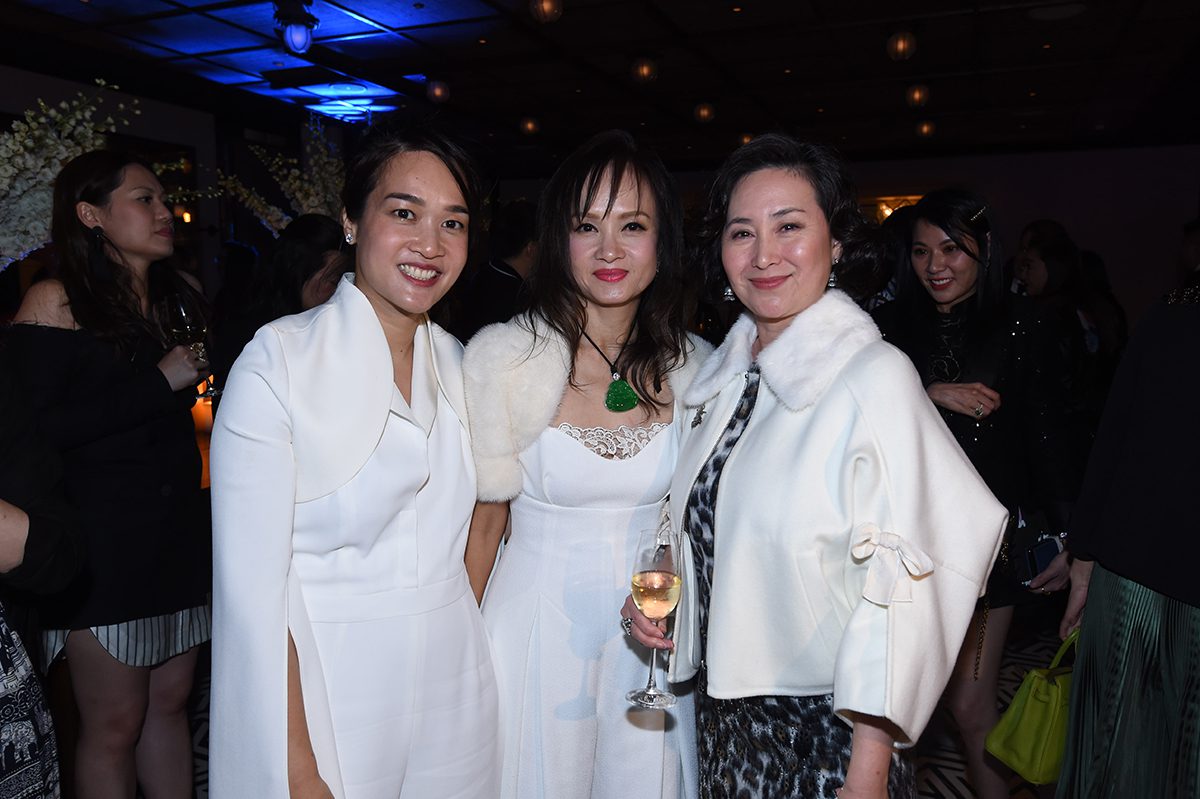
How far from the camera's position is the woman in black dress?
2344mm

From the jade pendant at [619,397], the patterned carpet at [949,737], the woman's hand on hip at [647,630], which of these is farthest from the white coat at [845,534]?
the patterned carpet at [949,737]

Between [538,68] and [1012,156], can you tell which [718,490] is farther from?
[1012,156]

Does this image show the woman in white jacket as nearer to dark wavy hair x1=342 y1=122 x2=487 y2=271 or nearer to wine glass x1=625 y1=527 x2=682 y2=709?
wine glass x1=625 y1=527 x2=682 y2=709

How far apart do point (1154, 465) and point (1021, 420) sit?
1.83 ft

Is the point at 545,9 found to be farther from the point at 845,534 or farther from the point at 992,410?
the point at 845,534

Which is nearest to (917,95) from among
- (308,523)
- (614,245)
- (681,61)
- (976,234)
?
(681,61)

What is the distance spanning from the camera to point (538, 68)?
917 centimetres

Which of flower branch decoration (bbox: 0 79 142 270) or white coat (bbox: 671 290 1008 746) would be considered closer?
white coat (bbox: 671 290 1008 746)

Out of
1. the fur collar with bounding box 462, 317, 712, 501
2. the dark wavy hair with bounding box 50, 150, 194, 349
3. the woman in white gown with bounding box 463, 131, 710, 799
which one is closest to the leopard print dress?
the woman in white gown with bounding box 463, 131, 710, 799

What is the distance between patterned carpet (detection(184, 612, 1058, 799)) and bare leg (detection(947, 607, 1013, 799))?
214 mm

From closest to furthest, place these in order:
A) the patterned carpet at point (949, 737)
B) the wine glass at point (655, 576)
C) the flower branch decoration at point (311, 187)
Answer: the wine glass at point (655, 576), the patterned carpet at point (949, 737), the flower branch decoration at point (311, 187)

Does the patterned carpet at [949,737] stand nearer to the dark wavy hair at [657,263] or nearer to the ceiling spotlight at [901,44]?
the dark wavy hair at [657,263]

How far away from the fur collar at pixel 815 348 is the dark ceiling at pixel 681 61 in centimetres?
477

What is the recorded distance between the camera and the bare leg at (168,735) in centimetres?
260
